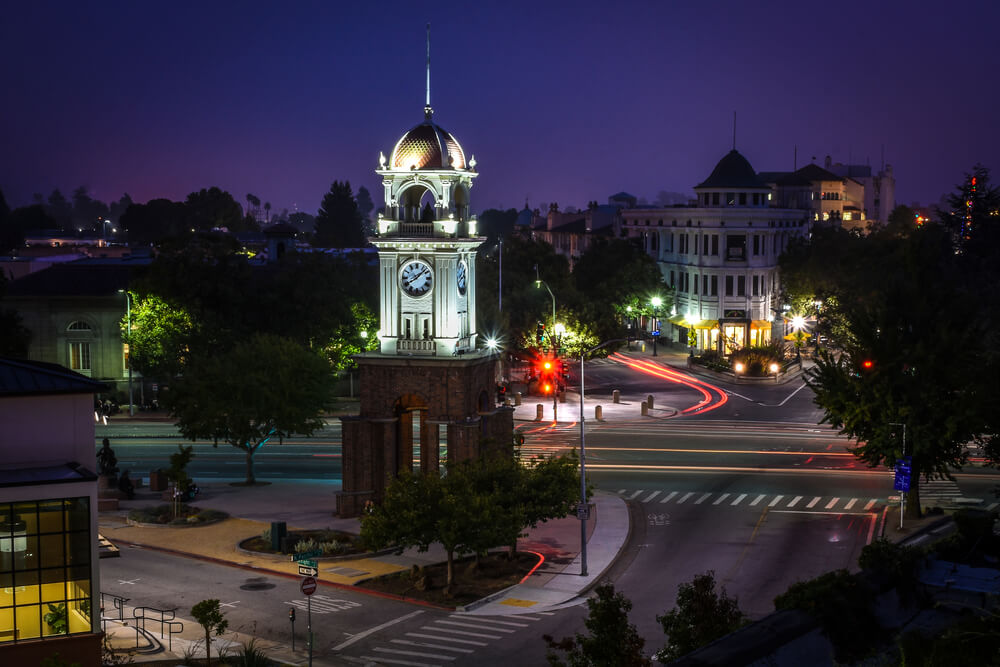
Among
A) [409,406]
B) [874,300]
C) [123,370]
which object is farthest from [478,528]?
[874,300]

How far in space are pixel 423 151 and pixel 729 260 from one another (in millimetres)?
68029

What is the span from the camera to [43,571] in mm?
30438

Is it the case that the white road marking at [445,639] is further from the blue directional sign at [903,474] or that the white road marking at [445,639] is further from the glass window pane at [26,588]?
the blue directional sign at [903,474]

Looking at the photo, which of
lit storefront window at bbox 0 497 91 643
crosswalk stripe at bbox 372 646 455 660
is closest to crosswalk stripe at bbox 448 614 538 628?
crosswalk stripe at bbox 372 646 455 660

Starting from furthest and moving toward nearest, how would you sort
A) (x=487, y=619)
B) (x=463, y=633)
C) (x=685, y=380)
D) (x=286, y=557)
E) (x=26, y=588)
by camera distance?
(x=685, y=380)
(x=286, y=557)
(x=487, y=619)
(x=463, y=633)
(x=26, y=588)

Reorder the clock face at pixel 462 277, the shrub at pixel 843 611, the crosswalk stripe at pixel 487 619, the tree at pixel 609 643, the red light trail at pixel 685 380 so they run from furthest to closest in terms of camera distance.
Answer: the red light trail at pixel 685 380 → the clock face at pixel 462 277 → the crosswalk stripe at pixel 487 619 → the tree at pixel 609 643 → the shrub at pixel 843 611

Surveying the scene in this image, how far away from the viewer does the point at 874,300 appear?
91.5 meters

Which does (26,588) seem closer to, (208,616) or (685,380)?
(208,616)

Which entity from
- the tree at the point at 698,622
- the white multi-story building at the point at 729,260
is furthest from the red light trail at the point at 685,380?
the tree at the point at 698,622

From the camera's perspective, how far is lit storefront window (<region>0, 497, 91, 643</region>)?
30.3m

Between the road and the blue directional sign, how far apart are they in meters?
1.88

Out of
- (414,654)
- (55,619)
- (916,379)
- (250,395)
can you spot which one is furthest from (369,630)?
(916,379)

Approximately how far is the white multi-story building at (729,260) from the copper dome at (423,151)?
61331 millimetres

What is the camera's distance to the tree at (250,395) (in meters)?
54.9
